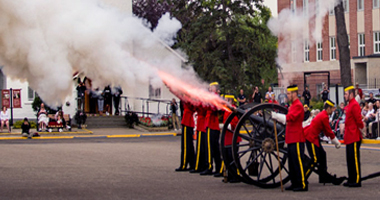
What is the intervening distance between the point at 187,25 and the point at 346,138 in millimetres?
27322

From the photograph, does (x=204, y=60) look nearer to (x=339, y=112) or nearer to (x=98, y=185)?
(x=339, y=112)

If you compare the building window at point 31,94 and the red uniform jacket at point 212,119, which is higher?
the building window at point 31,94

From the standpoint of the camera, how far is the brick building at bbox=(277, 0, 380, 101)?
43.8 meters

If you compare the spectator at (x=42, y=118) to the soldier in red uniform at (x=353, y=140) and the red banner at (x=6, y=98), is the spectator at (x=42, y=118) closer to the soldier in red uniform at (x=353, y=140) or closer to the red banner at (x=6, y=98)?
the red banner at (x=6, y=98)

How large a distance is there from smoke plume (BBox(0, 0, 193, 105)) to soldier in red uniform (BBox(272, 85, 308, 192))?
373 centimetres

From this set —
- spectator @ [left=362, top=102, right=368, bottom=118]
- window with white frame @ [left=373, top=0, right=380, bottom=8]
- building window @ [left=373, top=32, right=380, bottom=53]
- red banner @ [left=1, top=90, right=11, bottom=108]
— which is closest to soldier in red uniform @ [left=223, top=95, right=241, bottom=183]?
spectator @ [left=362, top=102, right=368, bottom=118]

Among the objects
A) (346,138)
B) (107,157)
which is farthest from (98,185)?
(107,157)

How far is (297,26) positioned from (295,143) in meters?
23.9

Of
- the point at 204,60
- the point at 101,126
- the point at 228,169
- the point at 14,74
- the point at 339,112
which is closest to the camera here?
the point at 228,169

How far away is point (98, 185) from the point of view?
1227 cm

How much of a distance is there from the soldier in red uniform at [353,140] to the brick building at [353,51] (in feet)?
99.0

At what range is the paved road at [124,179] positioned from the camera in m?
11.1

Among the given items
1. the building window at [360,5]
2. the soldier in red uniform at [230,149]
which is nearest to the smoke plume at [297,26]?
the building window at [360,5]

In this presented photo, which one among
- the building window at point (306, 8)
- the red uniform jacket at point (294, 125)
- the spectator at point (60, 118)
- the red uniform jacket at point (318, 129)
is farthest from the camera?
the building window at point (306, 8)
